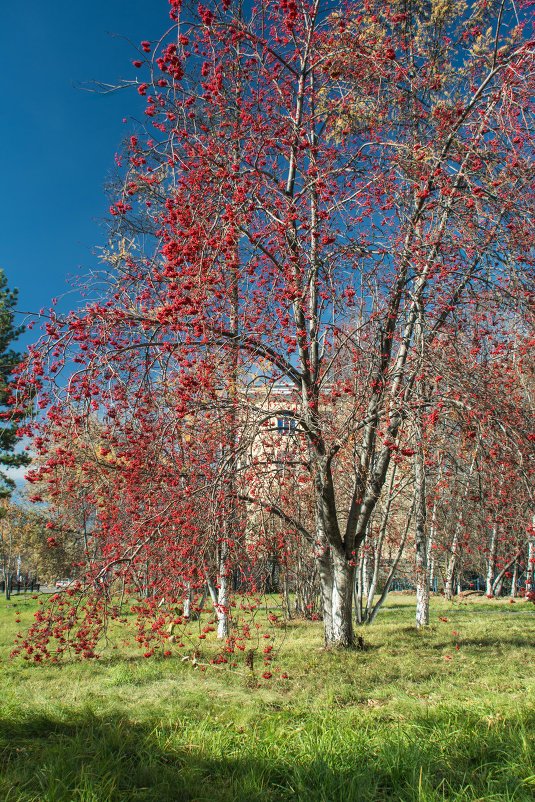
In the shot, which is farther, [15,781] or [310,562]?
[310,562]

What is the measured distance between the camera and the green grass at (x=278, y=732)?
128 inches

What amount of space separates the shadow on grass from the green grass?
1 cm

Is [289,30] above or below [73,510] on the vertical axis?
above

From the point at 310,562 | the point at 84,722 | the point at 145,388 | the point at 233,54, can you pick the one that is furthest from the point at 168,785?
the point at 310,562

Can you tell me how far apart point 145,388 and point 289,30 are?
4.24 meters

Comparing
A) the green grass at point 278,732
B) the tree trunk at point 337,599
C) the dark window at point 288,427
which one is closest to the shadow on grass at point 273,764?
the green grass at point 278,732

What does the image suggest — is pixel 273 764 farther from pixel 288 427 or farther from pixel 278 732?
pixel 288 427

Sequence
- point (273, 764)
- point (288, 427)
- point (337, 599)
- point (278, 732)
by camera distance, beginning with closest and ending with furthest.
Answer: point (273, 764) < point (278, 732) < point (288, 427) < point (337, 599)

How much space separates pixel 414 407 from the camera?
7043 mm

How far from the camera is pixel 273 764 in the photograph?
3.55 meters

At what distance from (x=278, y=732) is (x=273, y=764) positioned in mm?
799

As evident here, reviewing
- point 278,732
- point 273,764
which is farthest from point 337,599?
point 273,764

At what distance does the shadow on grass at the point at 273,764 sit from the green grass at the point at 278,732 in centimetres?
1

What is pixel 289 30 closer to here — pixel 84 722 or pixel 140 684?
pixel 84 722
